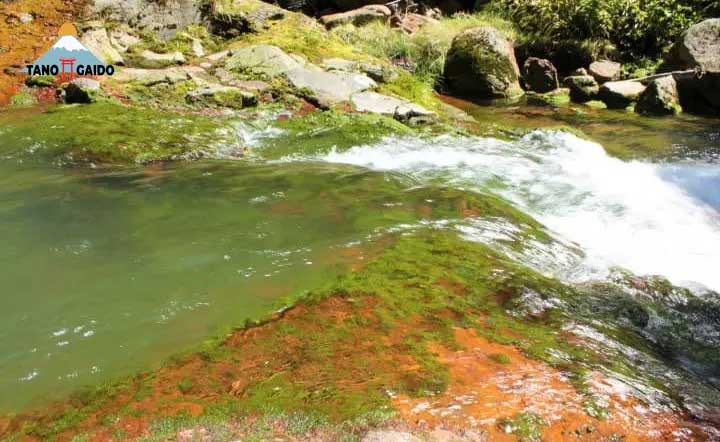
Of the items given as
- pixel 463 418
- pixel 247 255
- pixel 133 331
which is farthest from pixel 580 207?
pixel 133 331

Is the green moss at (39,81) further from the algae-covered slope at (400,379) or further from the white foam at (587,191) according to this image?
the algae-covered slope at (400,379)

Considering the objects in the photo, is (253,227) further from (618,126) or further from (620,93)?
(620,93)

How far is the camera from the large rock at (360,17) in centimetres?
1755

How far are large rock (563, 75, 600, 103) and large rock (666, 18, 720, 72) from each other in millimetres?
2012

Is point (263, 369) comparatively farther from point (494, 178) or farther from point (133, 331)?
point (494, 178)

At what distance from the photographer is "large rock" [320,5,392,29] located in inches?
691

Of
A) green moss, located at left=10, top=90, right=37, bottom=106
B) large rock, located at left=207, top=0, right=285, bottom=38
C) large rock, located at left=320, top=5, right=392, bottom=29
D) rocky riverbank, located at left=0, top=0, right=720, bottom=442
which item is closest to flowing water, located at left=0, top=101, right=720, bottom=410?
rocky riverbank, located at left=0, top=0, right=720, bottom=442

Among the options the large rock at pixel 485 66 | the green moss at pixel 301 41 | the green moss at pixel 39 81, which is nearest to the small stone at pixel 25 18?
the green moss at pixel 39 81

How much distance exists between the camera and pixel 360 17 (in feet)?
58.6

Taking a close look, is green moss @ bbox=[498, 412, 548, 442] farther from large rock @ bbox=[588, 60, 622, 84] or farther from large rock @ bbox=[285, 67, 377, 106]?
large rock @ bbox=[588, 60, 622, 84]

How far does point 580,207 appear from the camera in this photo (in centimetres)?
627

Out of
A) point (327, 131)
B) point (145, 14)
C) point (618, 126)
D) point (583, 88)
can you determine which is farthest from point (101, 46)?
point (583, 88)

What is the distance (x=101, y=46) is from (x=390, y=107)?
5.74 metres

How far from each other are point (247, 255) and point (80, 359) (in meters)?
1.49
